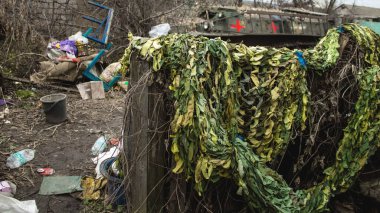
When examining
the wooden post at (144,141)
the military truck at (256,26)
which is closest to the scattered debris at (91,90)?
the military truck at (256,26)

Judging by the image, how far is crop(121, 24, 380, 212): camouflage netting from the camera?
7.61ft

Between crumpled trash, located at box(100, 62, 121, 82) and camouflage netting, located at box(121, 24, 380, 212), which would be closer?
camouflage netting, located at box(121, 24, 380, 212)

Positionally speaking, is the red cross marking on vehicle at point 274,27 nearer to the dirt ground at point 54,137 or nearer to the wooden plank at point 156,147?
the dirt ground at point 54,137

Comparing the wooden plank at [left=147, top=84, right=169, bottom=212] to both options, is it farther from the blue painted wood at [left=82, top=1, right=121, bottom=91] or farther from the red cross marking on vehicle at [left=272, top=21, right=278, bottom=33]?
the red cross marking on vehicle at [left=272, top=21, right=278, bottom=33]

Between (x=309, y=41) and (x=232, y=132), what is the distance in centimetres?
947

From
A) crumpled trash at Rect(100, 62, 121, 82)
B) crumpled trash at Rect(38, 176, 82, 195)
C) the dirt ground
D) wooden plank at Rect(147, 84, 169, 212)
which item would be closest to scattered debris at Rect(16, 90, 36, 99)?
the dirt ground

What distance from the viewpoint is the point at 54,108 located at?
5.47 m

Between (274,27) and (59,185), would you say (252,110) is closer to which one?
(59,185)

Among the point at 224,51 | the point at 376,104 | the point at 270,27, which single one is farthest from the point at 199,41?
the point at 270,27

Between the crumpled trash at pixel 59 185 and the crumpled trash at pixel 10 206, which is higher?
the crumpled trash at pixel 10 206

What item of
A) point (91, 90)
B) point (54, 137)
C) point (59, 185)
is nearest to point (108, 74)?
point (91, 90)

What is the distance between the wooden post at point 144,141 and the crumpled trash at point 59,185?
122 cm

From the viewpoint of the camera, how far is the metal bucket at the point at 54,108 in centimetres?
543

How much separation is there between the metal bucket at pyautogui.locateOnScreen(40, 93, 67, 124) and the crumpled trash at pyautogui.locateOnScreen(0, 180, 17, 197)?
1.96m
